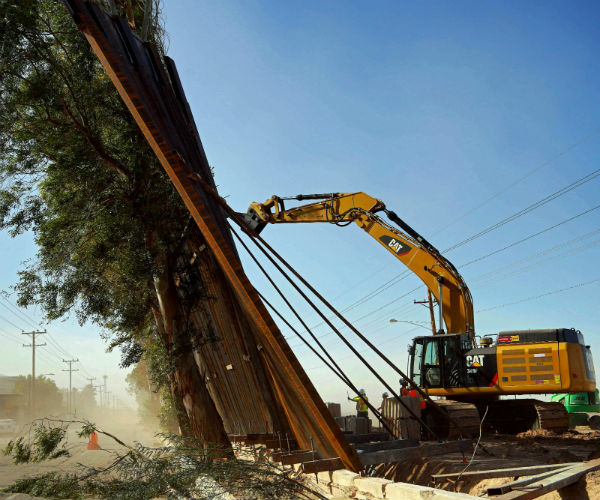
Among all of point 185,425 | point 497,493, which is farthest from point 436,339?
point 497,493

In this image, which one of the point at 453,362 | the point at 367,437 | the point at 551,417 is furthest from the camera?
the point at 453,362

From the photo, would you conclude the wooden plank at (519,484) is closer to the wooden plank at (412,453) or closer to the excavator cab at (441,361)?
the wooden plank at (412,453)

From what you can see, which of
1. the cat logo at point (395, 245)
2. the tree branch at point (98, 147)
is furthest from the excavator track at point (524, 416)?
the tree branch at point (98, 147)

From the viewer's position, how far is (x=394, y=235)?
16.1 metres

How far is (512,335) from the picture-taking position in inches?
566

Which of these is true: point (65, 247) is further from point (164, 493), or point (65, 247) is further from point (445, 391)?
point (445, 391)

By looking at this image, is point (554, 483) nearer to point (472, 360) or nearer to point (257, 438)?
point (257, 438)

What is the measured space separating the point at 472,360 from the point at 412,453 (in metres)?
6.26

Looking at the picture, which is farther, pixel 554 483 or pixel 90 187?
pixel 90 187

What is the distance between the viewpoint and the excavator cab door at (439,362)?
576 inches

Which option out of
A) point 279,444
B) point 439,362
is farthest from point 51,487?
point 439,362

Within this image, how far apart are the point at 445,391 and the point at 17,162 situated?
1180cm

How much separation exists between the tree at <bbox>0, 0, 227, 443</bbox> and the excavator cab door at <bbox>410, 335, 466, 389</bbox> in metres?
6.10

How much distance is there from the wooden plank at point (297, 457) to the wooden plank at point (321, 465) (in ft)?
0.84
